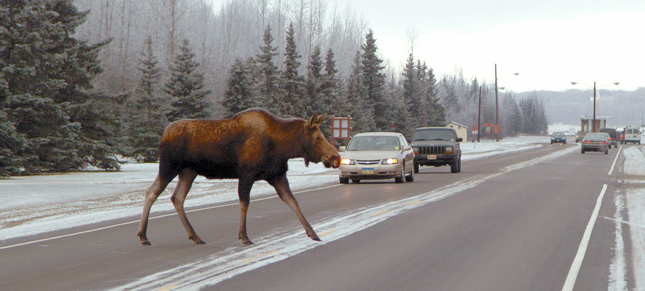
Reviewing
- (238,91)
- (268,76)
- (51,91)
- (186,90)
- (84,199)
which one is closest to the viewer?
(84,199)

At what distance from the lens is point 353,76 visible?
66.9 meters

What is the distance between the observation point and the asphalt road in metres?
6.93

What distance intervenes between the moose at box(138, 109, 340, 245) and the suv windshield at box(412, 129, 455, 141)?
19.7 metres

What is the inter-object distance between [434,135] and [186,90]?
17.0 metres

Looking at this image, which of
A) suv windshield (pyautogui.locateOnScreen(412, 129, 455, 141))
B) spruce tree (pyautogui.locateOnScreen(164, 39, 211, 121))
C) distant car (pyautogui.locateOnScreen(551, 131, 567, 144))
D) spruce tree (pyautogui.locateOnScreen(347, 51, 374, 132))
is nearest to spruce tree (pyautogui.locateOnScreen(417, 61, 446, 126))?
distant car (pyautogui.locateOnScreen(551, 131, 567, 144))

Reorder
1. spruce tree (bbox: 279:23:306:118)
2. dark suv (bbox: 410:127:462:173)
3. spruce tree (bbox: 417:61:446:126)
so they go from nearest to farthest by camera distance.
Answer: dark suv (bbox: 410:127:462:173), spruce tree (bbox: 279:23:306:118), spruce tree (bbox: 417:61:446:126)

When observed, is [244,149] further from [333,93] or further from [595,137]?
[333,93]

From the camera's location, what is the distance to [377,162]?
21109 mm

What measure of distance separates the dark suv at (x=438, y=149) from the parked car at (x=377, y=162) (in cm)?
497

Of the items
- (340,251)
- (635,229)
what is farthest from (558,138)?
(340,251)

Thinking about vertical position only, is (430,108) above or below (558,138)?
above

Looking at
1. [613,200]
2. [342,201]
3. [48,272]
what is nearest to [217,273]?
[48,272]

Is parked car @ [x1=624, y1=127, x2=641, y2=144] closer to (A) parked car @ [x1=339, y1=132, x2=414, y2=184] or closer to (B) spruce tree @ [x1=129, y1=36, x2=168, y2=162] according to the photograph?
(B) spruce tree @ [x1=129, y1=36, x2=168, y2=162]

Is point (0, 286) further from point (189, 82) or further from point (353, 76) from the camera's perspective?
point (353, 76)
